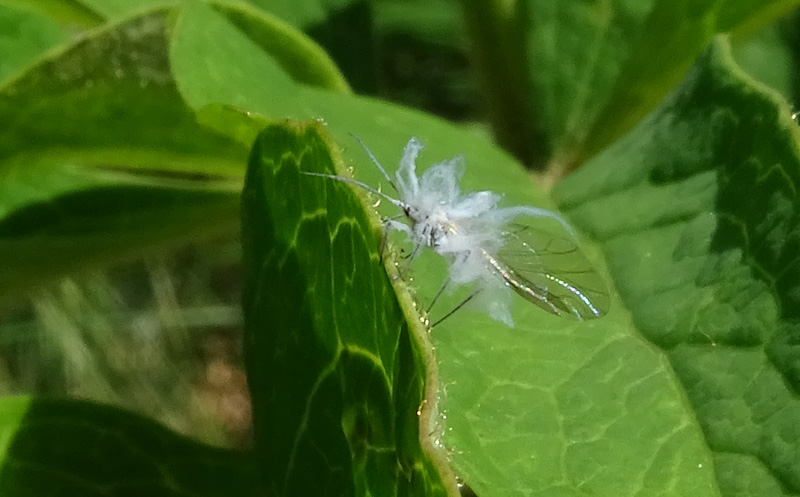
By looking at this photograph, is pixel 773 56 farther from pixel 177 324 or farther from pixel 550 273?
pixel 177 324

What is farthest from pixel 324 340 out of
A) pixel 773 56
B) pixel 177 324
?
pixel 177 324

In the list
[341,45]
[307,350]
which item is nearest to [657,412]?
[307,350]

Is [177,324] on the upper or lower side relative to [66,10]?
upper

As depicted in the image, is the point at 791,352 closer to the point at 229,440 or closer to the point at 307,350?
the point at 307,350

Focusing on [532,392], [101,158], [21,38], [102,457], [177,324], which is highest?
[177,324]

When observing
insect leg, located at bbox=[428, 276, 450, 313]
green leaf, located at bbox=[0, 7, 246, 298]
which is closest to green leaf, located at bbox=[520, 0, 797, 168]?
green leaf, located at bbox=[0, 7, 246, 298]

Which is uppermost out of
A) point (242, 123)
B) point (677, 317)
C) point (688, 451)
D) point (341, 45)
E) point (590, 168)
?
point (341, 45)

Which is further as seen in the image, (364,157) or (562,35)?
(562,35)
